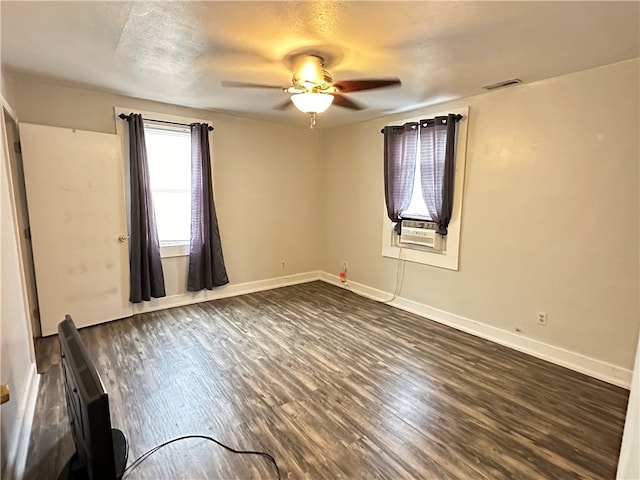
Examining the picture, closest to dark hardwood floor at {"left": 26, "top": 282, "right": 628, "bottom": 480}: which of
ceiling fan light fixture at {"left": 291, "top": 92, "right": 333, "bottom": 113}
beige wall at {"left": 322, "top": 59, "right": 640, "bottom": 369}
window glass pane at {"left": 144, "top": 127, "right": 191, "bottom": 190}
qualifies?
beige wall at {"left": 322, "top": 59, "right": 640, "bottom": 369}

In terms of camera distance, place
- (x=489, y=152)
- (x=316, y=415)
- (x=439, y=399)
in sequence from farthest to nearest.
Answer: (x=489, y=152), (x=439, y=399), (x=316, y=415)

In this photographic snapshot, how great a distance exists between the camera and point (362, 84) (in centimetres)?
293

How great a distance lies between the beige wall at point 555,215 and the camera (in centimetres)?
258

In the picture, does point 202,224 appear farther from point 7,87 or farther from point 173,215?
point 7,87

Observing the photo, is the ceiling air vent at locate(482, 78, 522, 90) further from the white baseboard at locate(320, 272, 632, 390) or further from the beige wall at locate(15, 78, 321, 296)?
the beige wall at locate(15, 78, 321, 296)

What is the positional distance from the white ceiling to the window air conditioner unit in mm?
1511

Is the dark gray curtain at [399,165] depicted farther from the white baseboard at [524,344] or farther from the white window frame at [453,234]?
the white baseboard at [524,344]

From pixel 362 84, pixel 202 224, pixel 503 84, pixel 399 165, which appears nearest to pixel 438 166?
pixel 399 165

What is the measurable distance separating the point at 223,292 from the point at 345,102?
2.94m

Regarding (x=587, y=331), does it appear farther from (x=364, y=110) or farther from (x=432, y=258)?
(x=364, y=110)

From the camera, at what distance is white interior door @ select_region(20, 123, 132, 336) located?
325 centimetres

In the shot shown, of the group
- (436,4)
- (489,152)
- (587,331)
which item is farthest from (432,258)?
(436,4)

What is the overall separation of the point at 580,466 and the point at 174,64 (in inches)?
147

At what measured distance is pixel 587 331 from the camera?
2.81m
